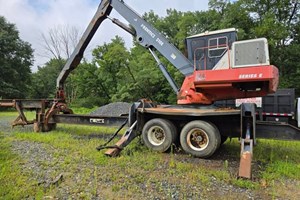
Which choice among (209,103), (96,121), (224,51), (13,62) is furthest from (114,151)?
(13,62)

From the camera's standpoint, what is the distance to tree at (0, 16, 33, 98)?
28.8 meters

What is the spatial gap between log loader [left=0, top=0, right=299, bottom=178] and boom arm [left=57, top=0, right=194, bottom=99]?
0.03 meters

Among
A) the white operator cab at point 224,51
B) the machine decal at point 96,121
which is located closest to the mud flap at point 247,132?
the white operator cab at point 224,51

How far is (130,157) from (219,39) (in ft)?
12.0

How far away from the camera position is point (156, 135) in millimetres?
6156

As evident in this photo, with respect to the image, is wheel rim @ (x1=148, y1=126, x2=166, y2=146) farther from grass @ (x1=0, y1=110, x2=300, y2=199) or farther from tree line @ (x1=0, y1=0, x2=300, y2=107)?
tree line @ (x1=0, y1=0, x2=300, y2=107)

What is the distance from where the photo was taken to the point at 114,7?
8.52m

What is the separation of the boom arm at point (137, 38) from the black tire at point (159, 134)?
Result: 1.74 m

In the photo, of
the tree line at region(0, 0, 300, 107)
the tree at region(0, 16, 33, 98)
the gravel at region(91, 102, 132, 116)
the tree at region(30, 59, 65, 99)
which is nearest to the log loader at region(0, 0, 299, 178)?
the gravel at region(91, 102, 132, 116)

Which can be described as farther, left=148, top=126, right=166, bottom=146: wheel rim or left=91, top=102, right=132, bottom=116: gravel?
left=91, top=102, right=132, bottom=116: gravel

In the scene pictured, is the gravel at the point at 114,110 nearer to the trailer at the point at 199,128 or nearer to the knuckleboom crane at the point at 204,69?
the knuckleboom crane at the point at 204,69

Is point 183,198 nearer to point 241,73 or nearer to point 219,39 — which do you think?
point 241,73

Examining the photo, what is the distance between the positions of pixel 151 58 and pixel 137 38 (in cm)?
A: 1932

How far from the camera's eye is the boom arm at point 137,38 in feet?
23.9
